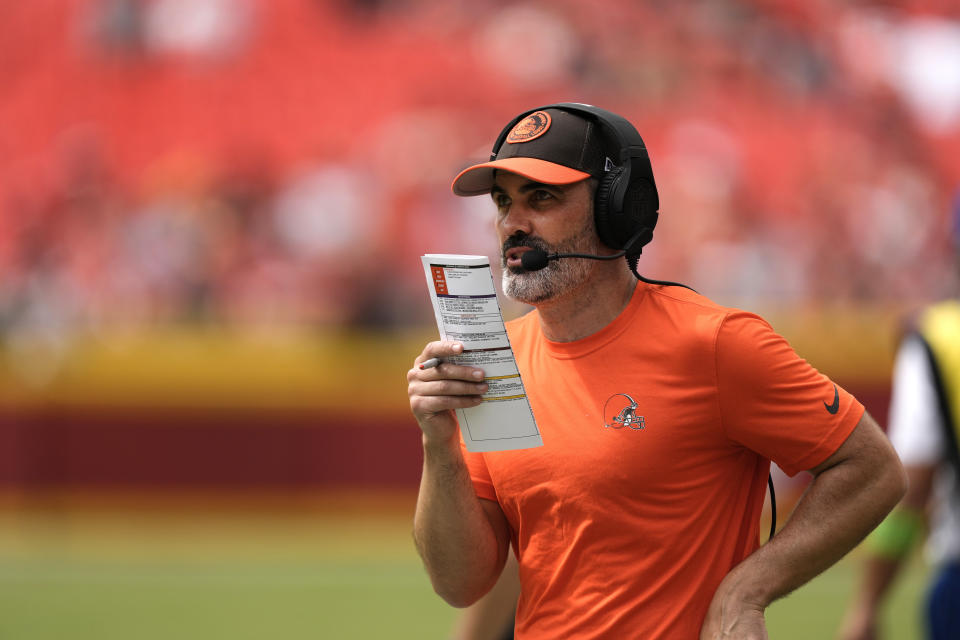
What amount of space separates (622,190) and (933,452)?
63.8 inches

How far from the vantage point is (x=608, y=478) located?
229 cm

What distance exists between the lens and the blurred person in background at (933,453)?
3.34 meters

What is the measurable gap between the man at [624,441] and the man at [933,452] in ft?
4.00

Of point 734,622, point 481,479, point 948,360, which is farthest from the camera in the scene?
point 948,360

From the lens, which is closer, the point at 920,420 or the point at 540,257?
the point at 540,257

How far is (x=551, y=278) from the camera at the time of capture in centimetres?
237

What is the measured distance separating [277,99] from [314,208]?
2.85 metres

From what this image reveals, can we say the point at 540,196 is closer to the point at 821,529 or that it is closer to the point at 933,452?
the point at 821,529

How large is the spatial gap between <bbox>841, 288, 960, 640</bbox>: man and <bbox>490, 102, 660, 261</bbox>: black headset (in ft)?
4.46

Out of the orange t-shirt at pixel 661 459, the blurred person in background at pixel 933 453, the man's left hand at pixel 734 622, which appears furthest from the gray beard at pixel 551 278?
the blurred person in background at pixel 933 453

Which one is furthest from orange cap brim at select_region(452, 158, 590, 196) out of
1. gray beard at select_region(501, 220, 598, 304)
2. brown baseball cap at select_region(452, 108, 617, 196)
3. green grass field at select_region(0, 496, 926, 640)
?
green grass field at select_region(0, 496, 926, 640)

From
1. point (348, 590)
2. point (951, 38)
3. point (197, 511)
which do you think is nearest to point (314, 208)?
point (197, 511)

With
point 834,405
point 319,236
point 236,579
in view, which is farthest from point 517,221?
point 319,236

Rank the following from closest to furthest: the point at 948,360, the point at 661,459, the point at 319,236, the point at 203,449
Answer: the point at 661,459 < the point at 948,360 < the point at 203,449 < the point at 319,236
